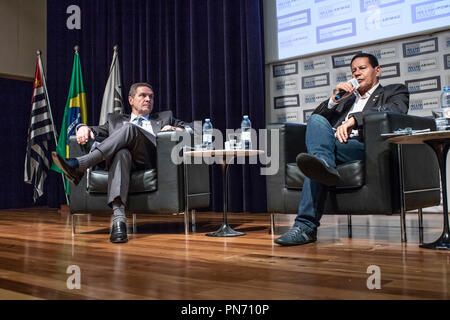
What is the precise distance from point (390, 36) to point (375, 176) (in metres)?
2.00

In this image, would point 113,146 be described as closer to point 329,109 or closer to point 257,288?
point 329,109

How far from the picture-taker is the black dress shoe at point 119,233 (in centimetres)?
239

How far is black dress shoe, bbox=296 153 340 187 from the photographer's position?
6.33 ft

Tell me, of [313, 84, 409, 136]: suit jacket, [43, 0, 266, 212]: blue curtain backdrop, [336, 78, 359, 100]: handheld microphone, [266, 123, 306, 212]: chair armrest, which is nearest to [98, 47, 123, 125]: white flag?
[43, 0, 266, 212]: blue curtain backdrop

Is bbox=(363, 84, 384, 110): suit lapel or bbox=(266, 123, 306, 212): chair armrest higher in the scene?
bbox=(363, 84, 384, 110): suit lapel

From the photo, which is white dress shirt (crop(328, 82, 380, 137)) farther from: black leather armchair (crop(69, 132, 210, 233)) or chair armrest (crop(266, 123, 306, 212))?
black leather armchair (crop(69, 132, 210, 233))

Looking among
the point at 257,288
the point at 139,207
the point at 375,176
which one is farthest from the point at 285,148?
the point at 257,288

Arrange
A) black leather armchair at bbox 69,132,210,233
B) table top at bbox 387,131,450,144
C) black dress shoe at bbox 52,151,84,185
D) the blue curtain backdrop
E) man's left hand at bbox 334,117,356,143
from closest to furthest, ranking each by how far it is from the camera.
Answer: table top at bbox 387,131,450,144
man's left hand at bbox 334,117,356,143
black dress shoe at bbox 52,151,84,185
black leather armchair at bbox 69,132,210,233
the blue curtain backdrop

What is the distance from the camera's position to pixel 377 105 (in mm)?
2389

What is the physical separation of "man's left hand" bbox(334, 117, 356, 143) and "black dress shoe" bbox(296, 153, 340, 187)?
0.23 meters

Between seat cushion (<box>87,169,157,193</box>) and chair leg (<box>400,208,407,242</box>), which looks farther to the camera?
seat cushion (<box>87,169,157,193</box>)

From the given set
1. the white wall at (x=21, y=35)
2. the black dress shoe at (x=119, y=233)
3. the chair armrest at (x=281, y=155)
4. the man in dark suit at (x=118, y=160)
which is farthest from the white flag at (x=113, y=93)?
the chair armrest at (x=281, y=155)

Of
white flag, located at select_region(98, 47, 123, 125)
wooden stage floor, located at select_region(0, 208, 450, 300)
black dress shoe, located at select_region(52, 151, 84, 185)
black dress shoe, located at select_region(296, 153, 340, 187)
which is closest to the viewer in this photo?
wooden stage floor, located at select_region(0, 208, 450, 300)

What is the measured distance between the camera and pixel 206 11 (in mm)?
4746
